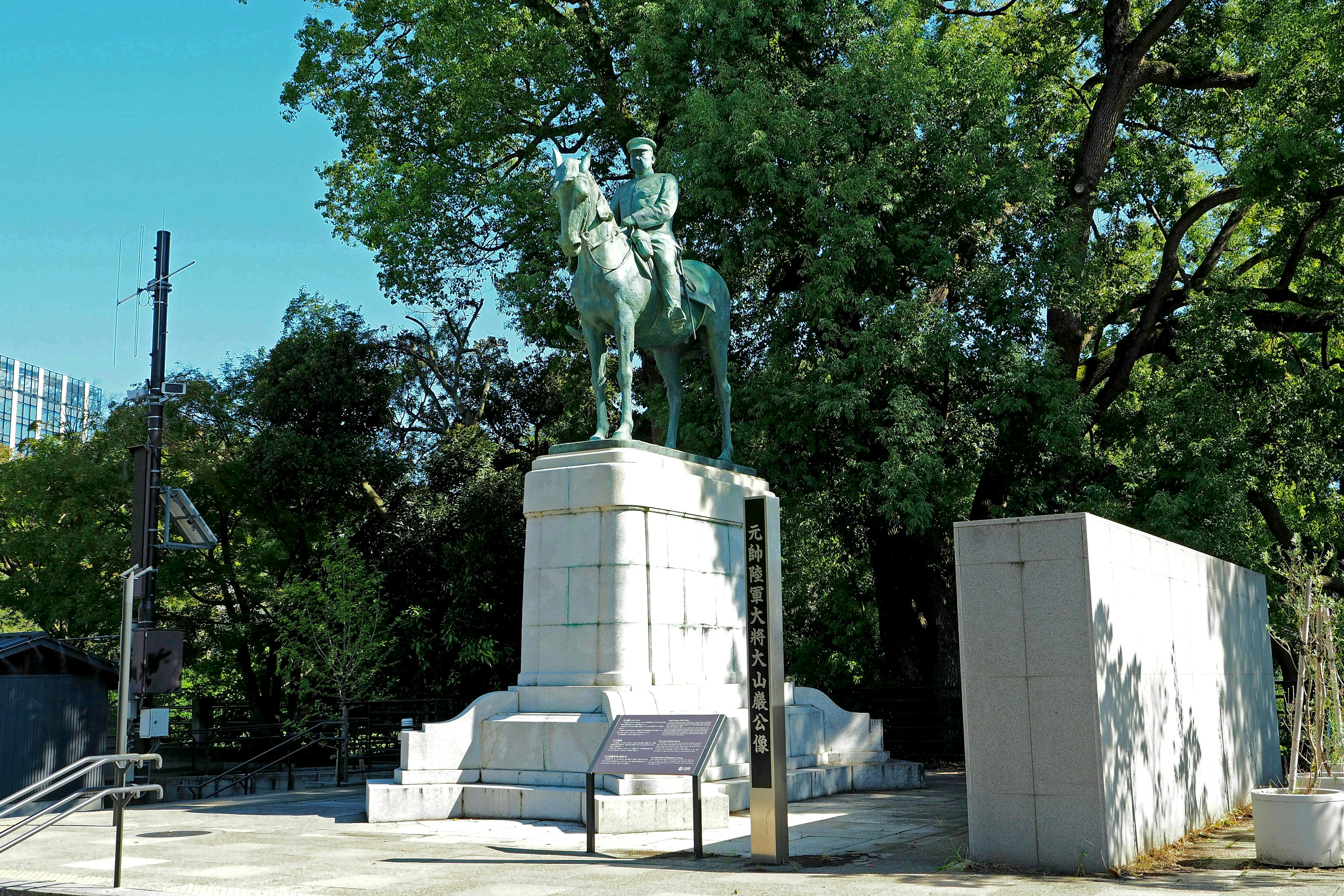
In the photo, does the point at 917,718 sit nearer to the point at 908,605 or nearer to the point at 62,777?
the point at 908,605

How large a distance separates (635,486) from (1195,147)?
16792 mm

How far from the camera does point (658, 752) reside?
1057 cm

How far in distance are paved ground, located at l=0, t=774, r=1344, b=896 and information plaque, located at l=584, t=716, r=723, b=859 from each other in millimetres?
402

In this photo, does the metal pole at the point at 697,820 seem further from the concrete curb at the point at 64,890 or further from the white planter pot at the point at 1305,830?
the white planter pot at the point at 1305,830

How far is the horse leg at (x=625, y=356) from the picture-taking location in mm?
15109

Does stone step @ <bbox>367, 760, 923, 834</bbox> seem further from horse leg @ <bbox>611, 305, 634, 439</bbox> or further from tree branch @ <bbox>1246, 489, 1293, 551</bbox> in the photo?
tree branch @ <bbox>1246, 489, 1293, 551</bbox>

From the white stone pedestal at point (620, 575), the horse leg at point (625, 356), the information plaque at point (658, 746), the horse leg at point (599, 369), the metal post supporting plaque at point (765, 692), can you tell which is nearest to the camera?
the metal post supporting plaque at point (765, 692)

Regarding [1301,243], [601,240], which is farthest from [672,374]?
[1301,243]

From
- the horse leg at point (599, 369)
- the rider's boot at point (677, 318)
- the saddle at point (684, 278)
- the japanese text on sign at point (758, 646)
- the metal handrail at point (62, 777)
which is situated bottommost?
the metal handrail at point (62, 777)

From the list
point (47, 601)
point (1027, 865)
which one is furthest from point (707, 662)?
point (47, 601)

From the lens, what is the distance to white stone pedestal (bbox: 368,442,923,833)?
13.0m

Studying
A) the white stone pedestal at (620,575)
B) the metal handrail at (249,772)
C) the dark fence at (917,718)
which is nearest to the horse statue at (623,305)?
the white stone pedestal at (620,575)

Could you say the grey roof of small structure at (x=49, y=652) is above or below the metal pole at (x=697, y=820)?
above

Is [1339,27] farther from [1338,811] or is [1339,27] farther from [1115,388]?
[1338,811]
